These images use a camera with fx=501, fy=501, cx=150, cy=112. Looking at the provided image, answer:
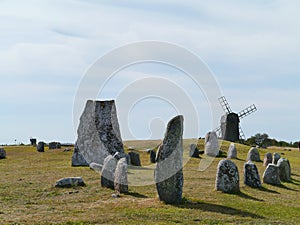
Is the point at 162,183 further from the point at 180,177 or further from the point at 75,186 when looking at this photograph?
the point at 75,186

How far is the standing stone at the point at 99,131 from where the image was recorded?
3671cm

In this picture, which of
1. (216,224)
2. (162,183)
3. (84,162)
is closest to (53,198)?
(162,183)

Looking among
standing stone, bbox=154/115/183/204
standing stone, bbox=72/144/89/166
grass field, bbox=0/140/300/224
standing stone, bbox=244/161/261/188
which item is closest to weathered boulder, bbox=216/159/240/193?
grass field, bbox=0/140/300/224

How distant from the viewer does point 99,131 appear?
37.2 metres

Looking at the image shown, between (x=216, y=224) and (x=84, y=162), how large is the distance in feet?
69.8

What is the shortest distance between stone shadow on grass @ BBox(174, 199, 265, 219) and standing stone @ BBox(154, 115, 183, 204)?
416 mm

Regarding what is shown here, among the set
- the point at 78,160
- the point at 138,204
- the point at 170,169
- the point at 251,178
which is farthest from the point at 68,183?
the point at 78,160

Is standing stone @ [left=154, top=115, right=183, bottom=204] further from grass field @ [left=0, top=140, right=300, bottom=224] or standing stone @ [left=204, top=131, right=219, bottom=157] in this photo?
standing stone @ [left=204, top=131, right=219, bottom=157]

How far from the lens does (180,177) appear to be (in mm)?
18766

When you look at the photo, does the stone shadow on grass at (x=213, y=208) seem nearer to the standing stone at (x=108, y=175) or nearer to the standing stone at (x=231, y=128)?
the standing stone at (x=108, y=175)

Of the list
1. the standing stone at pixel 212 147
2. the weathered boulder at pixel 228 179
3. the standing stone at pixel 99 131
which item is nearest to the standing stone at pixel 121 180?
the weathered boulder at pixel 228 179

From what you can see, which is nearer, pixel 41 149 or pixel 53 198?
pixel 53 198

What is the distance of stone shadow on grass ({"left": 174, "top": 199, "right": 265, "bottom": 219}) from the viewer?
17.2 metres

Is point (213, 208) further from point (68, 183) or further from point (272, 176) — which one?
point (272, 176)
